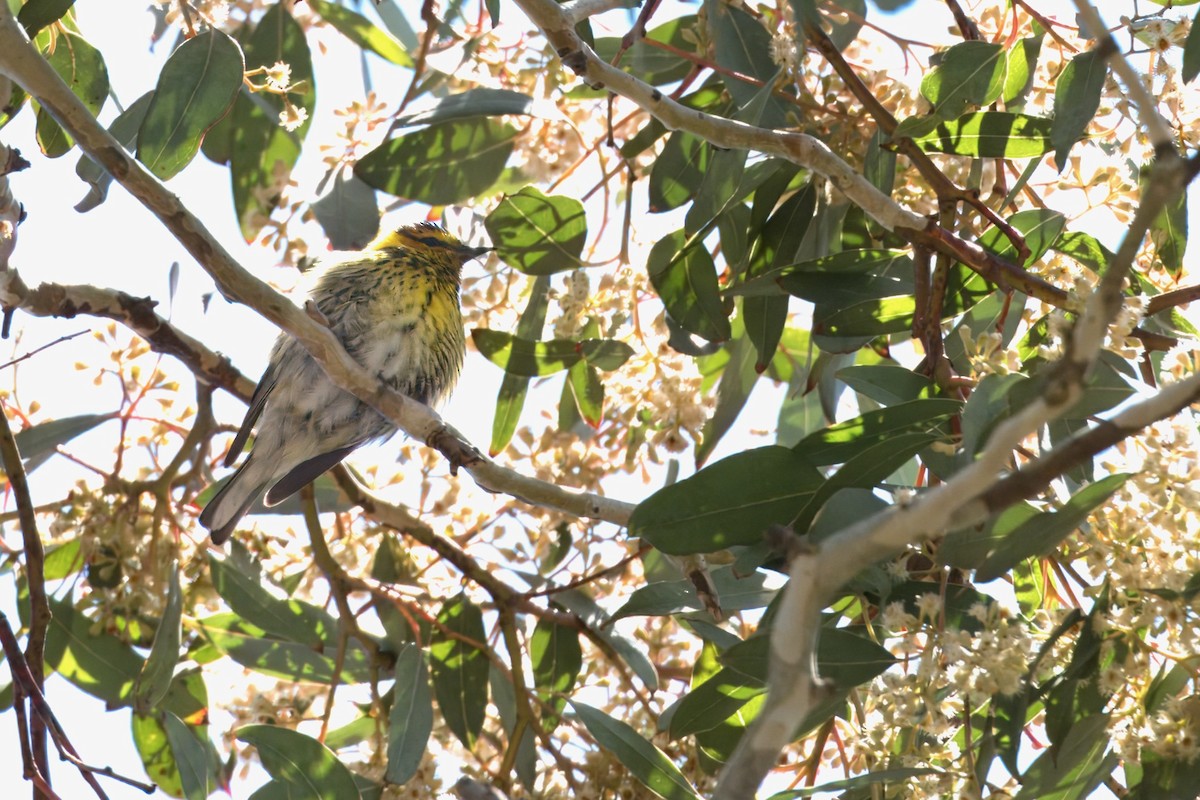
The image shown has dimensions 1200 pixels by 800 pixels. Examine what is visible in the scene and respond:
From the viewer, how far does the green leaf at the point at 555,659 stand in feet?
9.99

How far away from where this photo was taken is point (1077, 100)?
82.2 inches

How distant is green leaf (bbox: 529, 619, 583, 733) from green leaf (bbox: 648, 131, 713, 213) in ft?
3.50

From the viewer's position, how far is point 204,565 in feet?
10.5

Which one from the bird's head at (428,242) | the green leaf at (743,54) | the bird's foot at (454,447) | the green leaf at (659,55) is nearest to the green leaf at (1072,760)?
the bird's foot at (454,447)

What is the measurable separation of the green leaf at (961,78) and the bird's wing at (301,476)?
1.79m

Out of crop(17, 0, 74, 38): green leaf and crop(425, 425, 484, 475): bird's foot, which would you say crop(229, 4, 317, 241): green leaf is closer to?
crop(17, 0, 74, 38): green leaf

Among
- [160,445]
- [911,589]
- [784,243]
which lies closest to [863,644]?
[911,589]

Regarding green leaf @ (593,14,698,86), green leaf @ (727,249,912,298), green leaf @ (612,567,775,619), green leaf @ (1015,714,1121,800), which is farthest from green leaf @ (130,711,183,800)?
green leaf @ (1015,714,1121,800)

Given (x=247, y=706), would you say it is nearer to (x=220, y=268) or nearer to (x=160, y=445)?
(x=160, y=445)

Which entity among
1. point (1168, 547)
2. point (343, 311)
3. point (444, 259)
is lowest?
point (1168, 547)

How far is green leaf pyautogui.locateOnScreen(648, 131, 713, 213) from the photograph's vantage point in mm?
2736

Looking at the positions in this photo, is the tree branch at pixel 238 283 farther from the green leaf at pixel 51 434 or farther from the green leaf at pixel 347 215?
the green leaf at pixel 51 434

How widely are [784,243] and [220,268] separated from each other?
4.02 ft

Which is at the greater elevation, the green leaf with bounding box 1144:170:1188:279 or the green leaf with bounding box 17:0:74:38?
the green leaf with bounding box 17:0:74:38
